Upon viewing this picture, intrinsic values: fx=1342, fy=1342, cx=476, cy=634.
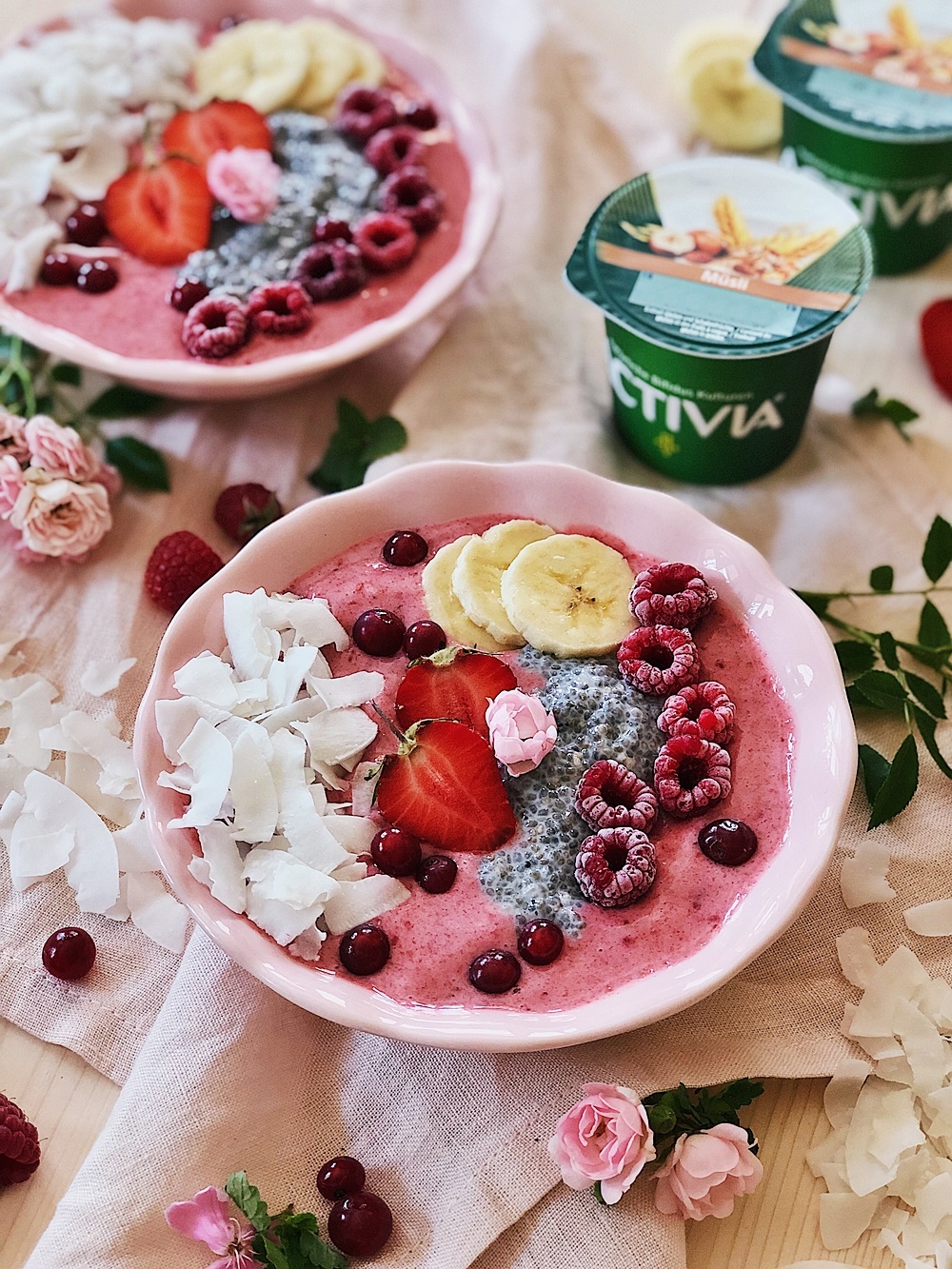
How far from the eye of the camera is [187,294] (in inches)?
71.7

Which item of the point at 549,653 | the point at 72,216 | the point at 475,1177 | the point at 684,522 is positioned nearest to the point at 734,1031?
the point at 475,1177

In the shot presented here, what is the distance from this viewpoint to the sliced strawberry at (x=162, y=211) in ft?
6.20

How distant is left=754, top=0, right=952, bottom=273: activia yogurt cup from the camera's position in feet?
6.38

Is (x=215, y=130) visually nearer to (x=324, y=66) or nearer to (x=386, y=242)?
(x=324, y=66)

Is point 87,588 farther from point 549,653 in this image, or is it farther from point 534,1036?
point 534,1036

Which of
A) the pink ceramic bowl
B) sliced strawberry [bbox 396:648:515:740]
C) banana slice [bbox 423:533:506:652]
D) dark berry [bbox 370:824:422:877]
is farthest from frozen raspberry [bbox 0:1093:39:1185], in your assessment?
the pink ceramic bowl

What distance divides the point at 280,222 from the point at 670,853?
1.07 meters

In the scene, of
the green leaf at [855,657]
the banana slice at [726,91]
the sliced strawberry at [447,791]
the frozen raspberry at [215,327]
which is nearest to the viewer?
the sliced strawberry at [447,791]

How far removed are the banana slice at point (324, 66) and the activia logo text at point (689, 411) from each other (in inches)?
26.5

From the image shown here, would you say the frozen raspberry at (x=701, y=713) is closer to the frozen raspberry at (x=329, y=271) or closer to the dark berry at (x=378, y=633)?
the dark berry at (x=378, y=633)

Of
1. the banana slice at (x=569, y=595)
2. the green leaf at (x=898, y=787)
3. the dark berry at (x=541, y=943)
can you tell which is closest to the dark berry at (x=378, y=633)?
the banana slice at (x=569, y=595)

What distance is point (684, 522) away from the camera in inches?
62.0

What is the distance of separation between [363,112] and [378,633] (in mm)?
A: 981

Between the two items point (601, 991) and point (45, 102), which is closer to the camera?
point (601, 991)
